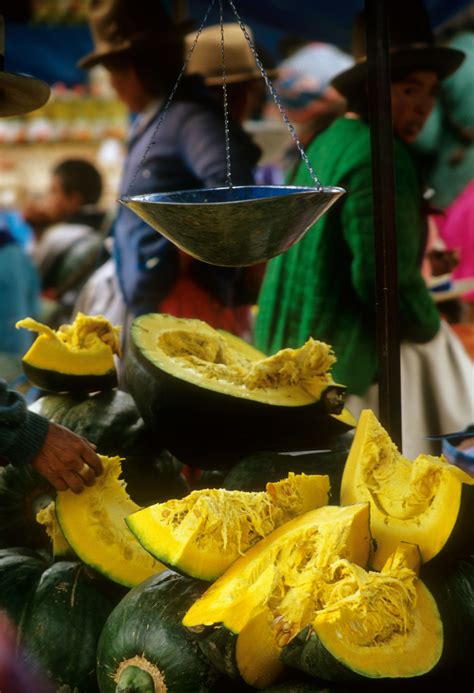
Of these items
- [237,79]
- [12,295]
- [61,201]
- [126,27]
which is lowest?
[12,295]

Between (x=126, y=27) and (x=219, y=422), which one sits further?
(x=126, y=27)

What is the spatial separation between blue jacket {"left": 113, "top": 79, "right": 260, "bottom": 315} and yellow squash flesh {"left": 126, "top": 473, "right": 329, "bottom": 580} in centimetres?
207

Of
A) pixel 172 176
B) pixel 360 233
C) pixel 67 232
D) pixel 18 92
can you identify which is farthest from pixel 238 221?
pixel 67 232

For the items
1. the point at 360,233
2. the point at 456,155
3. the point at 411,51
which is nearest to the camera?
the point at 360,233

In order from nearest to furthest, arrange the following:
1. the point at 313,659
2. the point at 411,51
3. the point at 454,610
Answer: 1. the point at 313,659
2. the point at 454,610
3. the point at 411,51

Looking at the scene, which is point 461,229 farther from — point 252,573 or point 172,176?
point 252,573

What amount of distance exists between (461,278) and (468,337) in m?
0.28

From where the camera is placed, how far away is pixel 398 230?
2922mm

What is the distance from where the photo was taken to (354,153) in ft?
9.77

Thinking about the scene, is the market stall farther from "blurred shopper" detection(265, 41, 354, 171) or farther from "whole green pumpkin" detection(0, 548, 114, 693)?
"blurred shopper" detection(265, 41, 354, 171)

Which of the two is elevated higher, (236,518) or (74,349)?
(74,349)

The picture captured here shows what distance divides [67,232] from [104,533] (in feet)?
15.9

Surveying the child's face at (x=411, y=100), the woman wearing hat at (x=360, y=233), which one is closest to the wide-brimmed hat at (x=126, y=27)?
the woman wearing hat at (x=360, y=233)

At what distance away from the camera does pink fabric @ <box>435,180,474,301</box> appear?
151 inches
